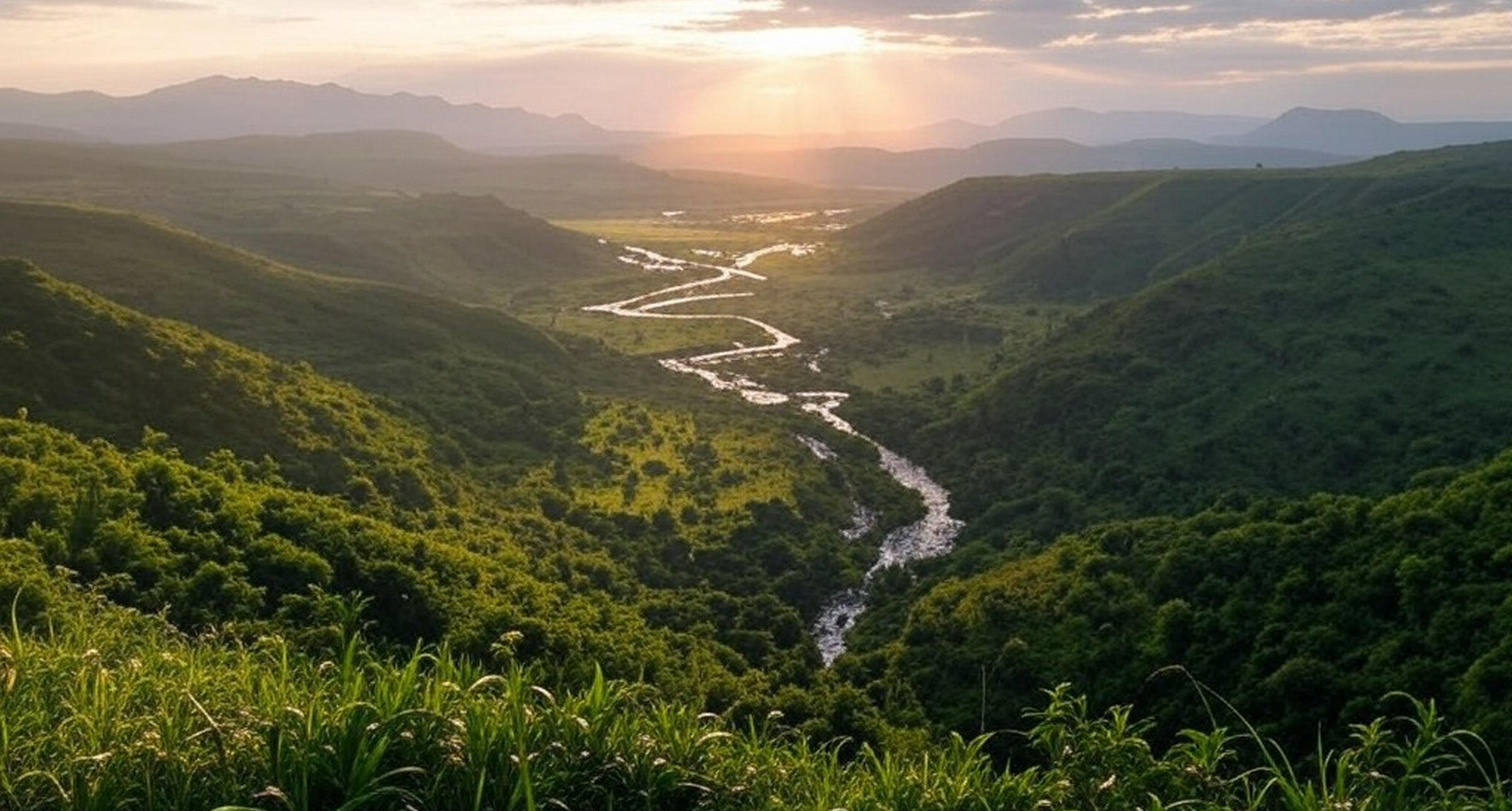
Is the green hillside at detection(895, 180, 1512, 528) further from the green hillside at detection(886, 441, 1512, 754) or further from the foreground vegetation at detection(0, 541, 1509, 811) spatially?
the foreground vegetation at detection(0, 541, 1509, 811)

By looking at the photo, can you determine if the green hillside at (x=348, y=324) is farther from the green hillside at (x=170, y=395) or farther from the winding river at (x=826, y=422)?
the winding river at (x=826, y=422)

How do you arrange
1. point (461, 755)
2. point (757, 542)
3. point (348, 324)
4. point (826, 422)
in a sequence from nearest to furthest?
1. point (461, 755)
2. point (757, 542)
3. point (826, 422)
4. point (348, 324)

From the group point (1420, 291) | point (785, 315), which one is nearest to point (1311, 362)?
point (1420, 291)

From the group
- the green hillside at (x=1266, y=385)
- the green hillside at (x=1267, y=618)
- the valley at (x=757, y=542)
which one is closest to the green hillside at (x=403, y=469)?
the valley at (x=757, y=542)

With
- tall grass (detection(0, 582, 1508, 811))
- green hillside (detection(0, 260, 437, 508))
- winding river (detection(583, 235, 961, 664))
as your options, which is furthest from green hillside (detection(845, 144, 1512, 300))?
tall grass (detection(0, 582, 1508, 811))

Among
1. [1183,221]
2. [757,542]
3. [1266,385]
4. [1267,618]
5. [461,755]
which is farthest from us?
[1183,221]

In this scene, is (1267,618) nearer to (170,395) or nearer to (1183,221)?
(170,395)

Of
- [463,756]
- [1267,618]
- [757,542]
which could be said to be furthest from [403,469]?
[463,756]
